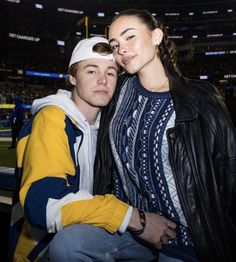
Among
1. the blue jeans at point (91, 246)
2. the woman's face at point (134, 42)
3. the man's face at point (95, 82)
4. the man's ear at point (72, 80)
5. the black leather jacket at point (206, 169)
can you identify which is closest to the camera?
the blue jeans at point (91, 246)

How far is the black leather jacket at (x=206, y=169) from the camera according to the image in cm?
160

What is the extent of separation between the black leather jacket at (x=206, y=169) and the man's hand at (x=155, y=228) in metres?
0.12

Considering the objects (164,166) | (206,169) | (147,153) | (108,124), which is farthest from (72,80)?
(206,169)

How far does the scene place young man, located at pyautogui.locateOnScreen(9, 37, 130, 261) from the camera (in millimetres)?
1556

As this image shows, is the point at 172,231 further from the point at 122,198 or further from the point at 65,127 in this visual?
the point at 65,127

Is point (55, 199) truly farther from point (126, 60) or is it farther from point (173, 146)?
point (126, 60)

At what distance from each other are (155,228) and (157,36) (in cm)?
100

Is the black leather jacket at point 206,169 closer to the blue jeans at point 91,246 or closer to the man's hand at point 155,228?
the man's hand at point 155,228

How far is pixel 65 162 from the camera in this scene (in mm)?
1681

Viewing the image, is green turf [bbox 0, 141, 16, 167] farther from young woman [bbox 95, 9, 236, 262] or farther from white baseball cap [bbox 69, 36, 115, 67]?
young woman [bbox 95, 9, 236, 262]

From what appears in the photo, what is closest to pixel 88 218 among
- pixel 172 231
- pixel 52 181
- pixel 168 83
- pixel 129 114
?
pixel 52 181

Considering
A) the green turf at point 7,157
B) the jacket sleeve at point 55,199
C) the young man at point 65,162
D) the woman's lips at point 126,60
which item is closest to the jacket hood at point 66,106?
the young man at point 65,162

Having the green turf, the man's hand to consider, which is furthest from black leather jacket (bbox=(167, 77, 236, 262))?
the green turf

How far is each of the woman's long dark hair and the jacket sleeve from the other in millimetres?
317
